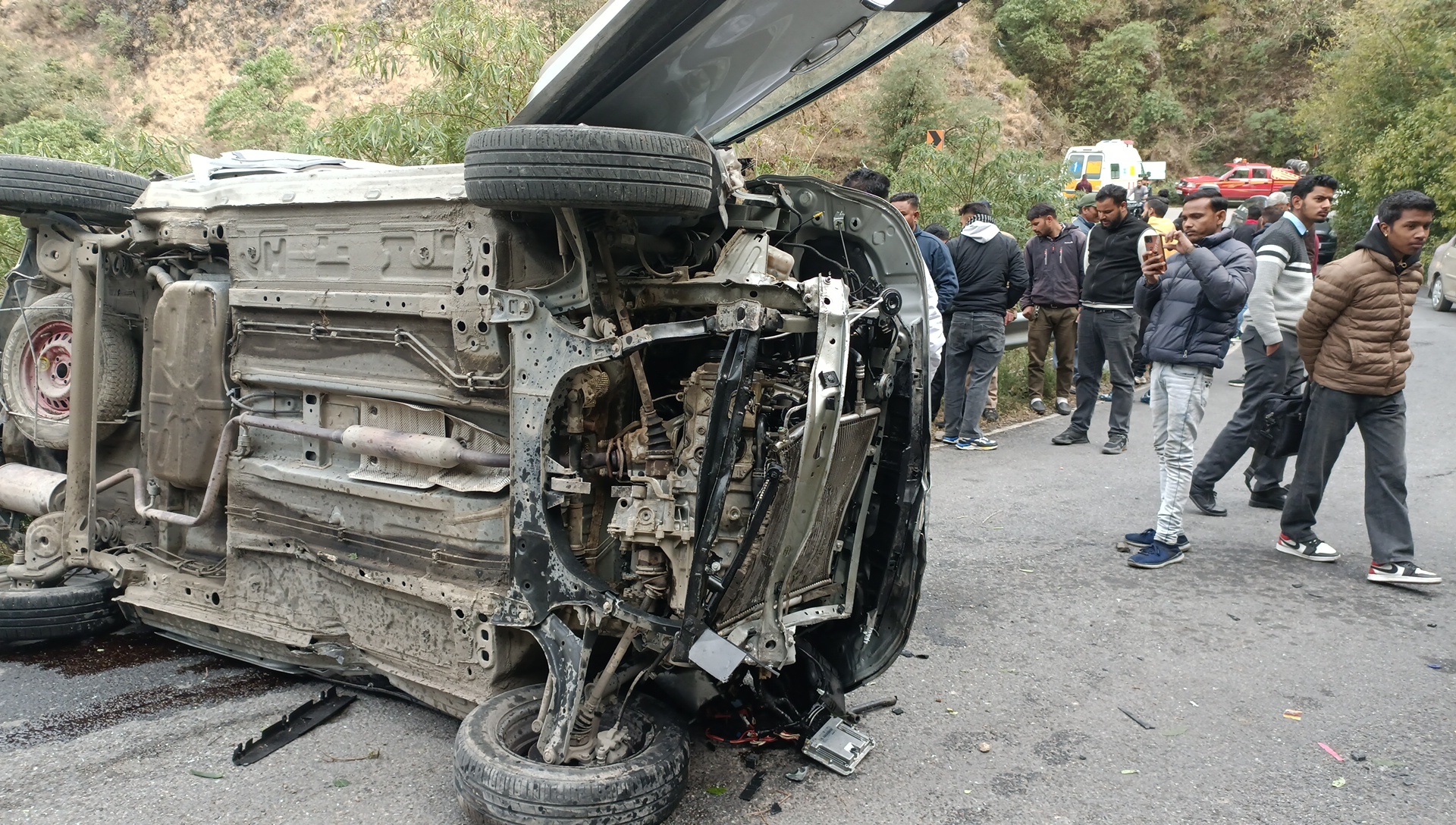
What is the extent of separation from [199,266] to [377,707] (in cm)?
199

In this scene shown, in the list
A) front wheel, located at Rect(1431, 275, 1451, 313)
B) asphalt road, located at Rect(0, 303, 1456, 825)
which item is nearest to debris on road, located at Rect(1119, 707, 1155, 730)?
asphalt road, located at Rect(0, 303, 1456, 825)

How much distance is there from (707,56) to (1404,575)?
4457 millimetres

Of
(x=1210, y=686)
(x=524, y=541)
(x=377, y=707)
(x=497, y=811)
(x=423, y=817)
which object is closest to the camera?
(x=497, y=811)

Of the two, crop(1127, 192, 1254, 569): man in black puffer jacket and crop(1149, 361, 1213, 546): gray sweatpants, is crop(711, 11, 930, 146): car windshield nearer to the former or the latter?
crop(1127, 192, 1254, 569): man in black puffer jacket

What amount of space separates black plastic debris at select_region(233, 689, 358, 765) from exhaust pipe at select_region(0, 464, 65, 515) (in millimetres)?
1661

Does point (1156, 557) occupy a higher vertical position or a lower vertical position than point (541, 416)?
lower

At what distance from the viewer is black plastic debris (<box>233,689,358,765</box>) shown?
3.26m

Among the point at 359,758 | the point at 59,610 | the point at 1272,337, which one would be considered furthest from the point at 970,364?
the point at 59,610

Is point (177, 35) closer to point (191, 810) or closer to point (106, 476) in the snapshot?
point (106, 476)

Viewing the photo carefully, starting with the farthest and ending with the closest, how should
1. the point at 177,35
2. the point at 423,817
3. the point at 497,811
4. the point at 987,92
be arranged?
the point at 987,92 → the point at 177,35 → the point at 423,817 → the point at 497,811

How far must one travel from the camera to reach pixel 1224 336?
16.9 ft

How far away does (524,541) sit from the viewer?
310 cm

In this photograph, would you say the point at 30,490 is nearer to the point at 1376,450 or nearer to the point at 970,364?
the point at 970,364

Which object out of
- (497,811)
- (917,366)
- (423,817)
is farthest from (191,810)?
(917,366)
